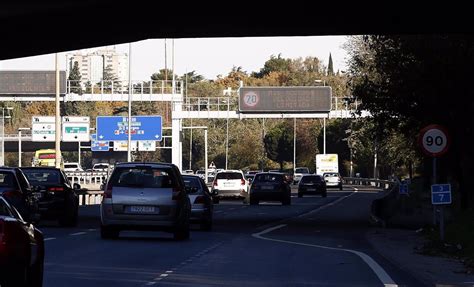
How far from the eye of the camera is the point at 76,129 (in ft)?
290

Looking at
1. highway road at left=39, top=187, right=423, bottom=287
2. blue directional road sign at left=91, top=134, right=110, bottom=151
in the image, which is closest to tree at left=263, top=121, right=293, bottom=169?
blue directional road sign at left=91, top=134, right=110, bottom=151

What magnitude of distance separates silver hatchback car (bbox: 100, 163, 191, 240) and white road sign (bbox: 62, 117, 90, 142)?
62528mm

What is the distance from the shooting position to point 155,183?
84.6 ft

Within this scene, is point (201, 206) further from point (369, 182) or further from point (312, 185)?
point (369, 182)

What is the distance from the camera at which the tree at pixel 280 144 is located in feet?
465

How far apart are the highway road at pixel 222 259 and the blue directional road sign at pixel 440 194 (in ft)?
5.76

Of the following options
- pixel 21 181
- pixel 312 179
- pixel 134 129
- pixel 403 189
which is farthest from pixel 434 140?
pixel 134 129

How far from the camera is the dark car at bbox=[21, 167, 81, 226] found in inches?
1248

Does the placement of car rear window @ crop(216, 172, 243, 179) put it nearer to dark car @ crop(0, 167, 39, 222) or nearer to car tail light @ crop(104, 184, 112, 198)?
car tail light @ crop(104, 184, 112, 198)

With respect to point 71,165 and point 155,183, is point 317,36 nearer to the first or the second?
point 155,183

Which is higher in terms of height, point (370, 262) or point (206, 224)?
point (206, 224)

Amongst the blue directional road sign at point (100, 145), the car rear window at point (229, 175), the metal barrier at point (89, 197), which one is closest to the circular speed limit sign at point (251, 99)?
the blue directional road sign at point (100, 145)

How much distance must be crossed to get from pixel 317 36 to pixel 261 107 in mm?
53537

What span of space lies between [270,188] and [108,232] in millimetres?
29856
